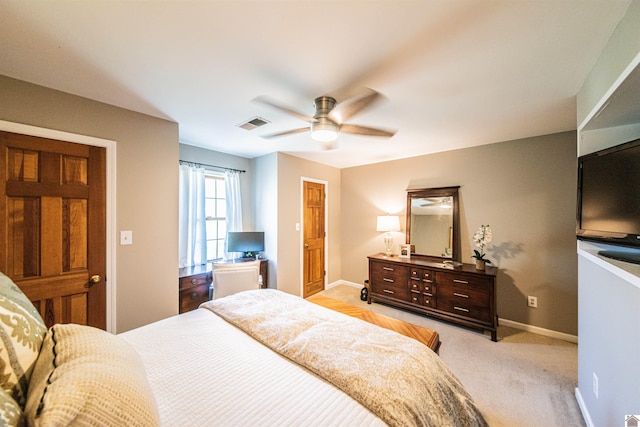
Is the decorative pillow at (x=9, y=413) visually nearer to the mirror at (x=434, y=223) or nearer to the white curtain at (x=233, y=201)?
the white curtain at (x=233, y=201)

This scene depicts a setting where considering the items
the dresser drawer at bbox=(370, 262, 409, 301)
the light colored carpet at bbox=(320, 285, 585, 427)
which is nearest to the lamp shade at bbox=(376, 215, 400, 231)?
the dresser drawer at bbox=(370, 262, 409, 301)

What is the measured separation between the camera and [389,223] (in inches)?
151

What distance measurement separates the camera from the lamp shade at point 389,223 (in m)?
3.82

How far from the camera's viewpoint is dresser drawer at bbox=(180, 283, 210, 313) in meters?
2.71

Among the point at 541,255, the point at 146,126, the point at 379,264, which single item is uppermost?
the point at 146,126

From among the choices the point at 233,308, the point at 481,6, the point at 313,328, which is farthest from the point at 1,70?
the point at 481,6

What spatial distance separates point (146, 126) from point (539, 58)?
10.5 feet

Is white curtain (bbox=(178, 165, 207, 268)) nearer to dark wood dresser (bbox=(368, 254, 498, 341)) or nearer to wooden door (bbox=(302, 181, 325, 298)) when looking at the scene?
wooden door (bbox=(302, 181, 325, 298))

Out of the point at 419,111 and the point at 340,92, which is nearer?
the point at 340,92

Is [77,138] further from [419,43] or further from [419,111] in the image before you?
[419,111]

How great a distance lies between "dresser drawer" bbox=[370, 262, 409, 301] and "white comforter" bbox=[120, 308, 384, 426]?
254 cm

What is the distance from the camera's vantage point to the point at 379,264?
141 inches

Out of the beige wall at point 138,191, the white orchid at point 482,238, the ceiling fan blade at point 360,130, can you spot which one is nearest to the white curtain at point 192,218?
the beige wall at point 138,191

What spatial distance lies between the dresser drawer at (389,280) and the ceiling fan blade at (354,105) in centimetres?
233
